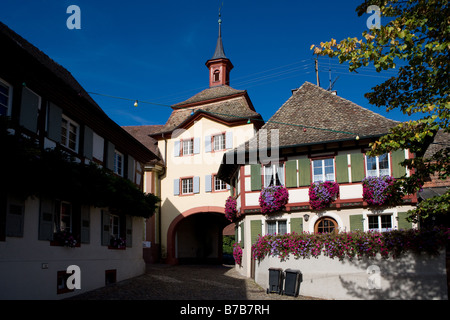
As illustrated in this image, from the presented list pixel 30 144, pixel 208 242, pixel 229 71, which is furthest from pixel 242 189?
pixel 229 71

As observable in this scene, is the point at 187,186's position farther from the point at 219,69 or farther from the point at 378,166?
the point at 378,166

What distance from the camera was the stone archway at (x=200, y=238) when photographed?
27609mm

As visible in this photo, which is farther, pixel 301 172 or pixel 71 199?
pixel 301 172

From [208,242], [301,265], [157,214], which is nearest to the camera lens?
[301,265]

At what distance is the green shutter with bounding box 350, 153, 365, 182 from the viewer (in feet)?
52.5

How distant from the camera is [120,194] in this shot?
14805 millimetres

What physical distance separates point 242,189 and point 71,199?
755 cm

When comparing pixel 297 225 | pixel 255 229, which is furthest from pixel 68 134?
pixel 297 225

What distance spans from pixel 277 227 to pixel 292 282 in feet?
12.5

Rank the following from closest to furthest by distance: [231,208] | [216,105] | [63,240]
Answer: [63,240] < [231,208] < [216,105]

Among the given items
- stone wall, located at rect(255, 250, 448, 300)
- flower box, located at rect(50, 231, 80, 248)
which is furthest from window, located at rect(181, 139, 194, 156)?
flower box, located at rect(50, 231, 80, 248)

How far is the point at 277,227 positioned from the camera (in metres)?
17.1

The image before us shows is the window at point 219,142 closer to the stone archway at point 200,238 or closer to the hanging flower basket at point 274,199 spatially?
the stone archway at point 200,238
